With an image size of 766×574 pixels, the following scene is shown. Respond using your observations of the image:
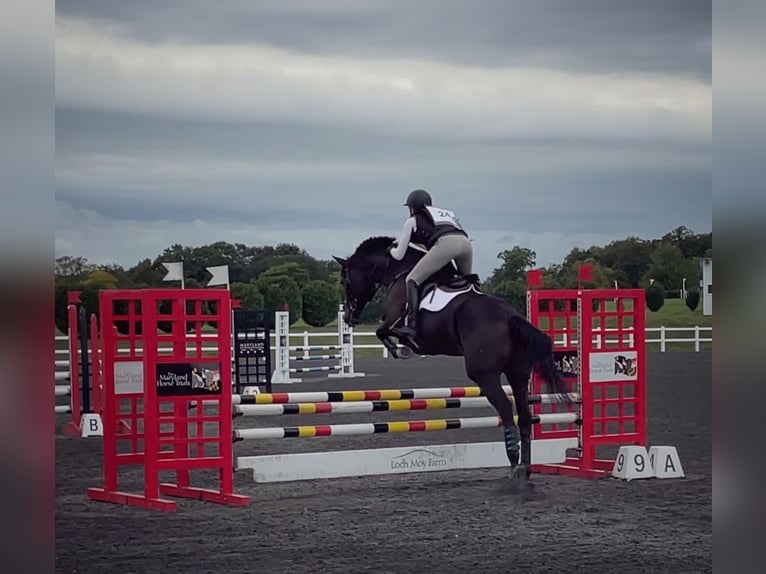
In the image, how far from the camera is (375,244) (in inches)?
208

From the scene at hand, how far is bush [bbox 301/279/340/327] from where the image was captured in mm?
9125

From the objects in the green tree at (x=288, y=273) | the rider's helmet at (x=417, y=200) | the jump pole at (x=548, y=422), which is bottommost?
the jump pole at (x=548, y=422)

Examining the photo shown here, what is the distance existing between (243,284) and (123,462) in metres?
4.96

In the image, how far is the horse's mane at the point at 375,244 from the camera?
17.3 feet

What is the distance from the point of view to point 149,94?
6.52 meters

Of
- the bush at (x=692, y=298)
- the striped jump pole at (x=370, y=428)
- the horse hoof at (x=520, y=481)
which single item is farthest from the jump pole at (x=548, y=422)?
the bush at (x=692, y=298)

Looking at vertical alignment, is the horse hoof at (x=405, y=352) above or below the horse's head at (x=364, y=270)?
below

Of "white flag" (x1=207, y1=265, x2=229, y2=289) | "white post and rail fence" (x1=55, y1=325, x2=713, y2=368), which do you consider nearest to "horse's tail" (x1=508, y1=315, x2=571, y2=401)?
"white flag" (x1=207, y1=265, x2=229, y2=289)

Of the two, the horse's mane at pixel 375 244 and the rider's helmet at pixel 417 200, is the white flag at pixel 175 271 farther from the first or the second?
the rider's helmet at pixel 417 200

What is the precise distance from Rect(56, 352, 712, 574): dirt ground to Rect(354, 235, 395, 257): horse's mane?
4.07 ft

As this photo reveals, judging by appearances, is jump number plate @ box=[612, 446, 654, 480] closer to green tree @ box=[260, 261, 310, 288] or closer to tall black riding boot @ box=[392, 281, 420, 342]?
tall black riding boot @ box=[392, 281, 420, 342]

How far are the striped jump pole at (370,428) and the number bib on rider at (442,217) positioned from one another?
98cm

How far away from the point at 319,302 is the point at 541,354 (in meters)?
5.41

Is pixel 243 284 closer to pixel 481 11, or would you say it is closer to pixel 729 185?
pixel 481 11
